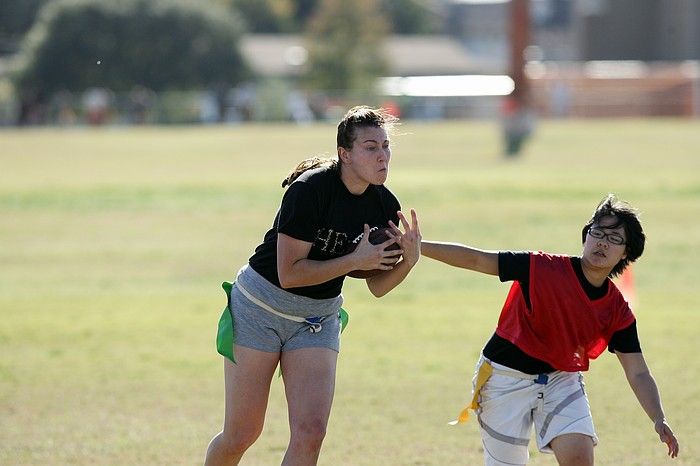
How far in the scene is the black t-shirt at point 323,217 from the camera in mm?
5812

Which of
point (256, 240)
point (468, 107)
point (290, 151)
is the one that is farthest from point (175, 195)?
point (468, 107)

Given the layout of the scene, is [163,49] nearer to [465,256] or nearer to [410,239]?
[465,256]

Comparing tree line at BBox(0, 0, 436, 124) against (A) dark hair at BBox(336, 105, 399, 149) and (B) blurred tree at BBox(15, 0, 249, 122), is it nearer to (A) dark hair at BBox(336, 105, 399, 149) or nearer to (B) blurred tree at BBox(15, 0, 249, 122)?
(B) blurred tree at BBox(15, 0, 249, 122)

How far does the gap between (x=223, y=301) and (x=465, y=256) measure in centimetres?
984

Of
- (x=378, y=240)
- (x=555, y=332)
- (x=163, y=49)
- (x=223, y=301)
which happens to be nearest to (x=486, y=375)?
(x=555, y=332)

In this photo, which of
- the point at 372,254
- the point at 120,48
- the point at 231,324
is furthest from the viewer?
the point at 120,48

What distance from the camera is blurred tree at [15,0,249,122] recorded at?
80625 millimetres

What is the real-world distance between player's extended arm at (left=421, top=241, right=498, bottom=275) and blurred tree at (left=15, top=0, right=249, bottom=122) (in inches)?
2936

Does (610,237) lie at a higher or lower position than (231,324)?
higher

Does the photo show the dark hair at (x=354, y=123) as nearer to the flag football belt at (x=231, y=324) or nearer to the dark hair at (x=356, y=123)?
the dark hair at (x=356, y=123)

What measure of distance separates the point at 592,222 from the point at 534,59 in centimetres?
9603

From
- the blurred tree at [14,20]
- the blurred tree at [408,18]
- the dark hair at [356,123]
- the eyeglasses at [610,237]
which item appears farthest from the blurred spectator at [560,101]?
the dark hair at [356,123]

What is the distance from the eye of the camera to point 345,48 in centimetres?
8369

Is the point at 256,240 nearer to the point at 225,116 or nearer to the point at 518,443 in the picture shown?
the point at 518,443
